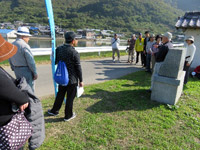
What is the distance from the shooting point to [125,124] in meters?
3.52

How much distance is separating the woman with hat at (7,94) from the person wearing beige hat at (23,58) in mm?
1833

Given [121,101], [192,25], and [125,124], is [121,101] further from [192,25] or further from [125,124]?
[192,25]

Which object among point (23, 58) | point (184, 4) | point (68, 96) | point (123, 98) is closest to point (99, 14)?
point (184, 4)

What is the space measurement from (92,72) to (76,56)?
490cm

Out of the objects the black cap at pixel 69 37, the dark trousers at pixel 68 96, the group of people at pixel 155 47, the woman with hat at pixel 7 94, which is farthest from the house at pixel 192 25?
the woman with hat at pixel 7 94

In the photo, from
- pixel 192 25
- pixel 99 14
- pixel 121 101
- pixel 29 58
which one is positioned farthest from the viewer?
pixel 99 14

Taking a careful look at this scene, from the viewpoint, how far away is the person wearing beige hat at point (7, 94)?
1.42 metres

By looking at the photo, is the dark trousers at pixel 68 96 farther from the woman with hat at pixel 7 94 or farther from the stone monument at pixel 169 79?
the stone monument at pixel 169 79

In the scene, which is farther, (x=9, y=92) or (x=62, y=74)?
(x=62, y=74)

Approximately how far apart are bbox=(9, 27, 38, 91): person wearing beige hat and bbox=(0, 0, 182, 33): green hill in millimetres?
87479

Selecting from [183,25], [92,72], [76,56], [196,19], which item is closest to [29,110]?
[76,56]

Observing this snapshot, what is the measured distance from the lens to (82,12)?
361ft

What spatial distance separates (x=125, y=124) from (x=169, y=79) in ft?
6.29

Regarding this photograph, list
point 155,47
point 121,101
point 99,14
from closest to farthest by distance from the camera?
point 121,101 → point 155,47 → point 99,14
